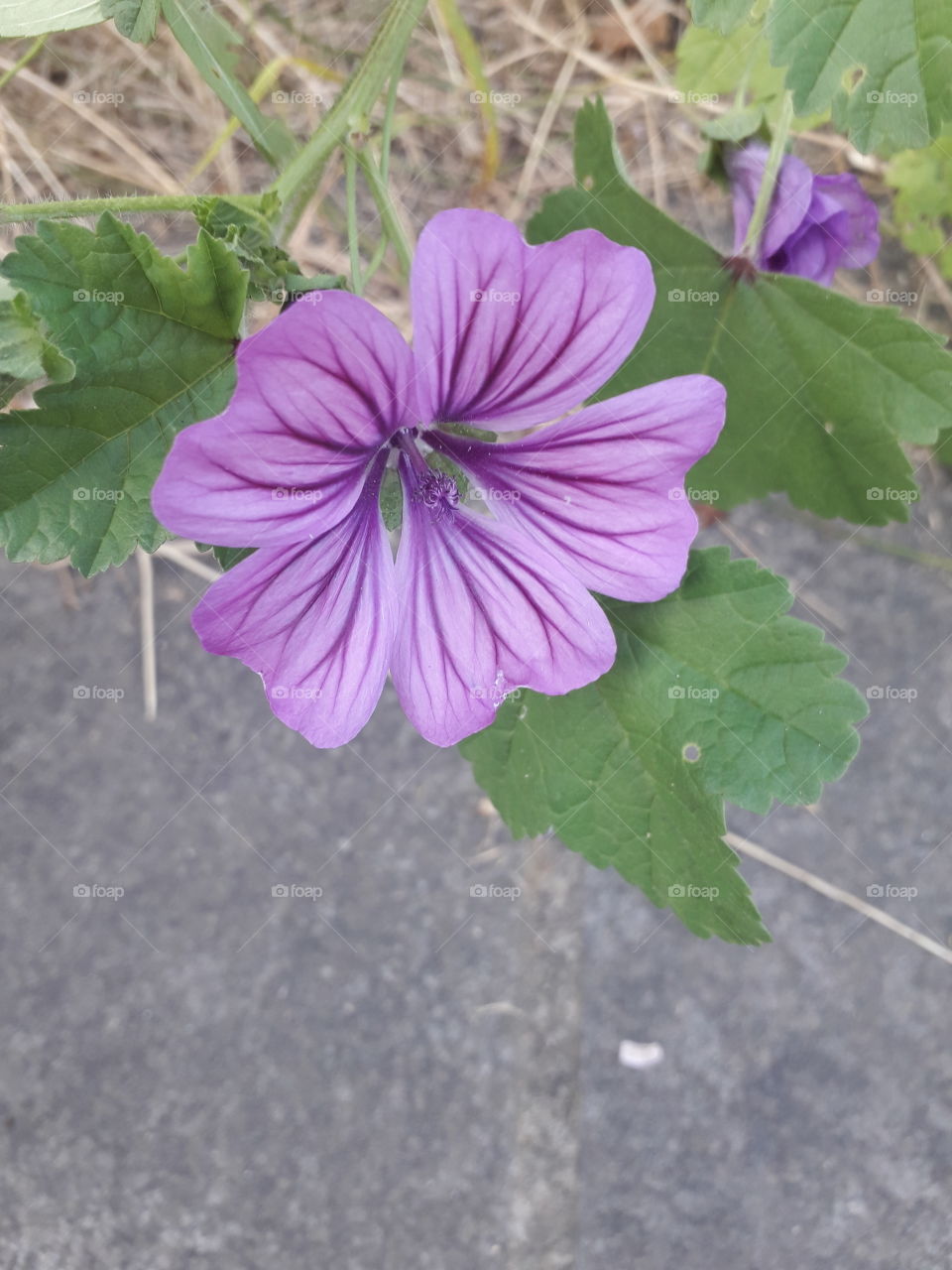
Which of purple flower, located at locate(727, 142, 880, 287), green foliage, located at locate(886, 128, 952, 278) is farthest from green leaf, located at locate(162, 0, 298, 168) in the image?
green foliage, located at locate(886, 128, 952, 278)

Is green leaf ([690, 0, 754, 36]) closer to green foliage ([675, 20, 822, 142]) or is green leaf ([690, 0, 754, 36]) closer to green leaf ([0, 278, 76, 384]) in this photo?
green foliage ([675, 20, 822, 142])

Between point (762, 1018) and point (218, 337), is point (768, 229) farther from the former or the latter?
point (762, 1018)

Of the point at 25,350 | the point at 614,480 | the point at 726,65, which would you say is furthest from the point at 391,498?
the point at 726,65

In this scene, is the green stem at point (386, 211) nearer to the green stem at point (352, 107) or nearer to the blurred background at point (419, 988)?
the green stem at point (352, 107)

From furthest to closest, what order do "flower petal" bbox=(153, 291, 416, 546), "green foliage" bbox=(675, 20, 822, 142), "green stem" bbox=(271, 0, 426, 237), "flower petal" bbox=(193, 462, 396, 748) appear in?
"green foliage" bbox=(675, 20, 822, 142) → "green stem" bbox=(271, 0, 426, 237) → "flower petal" bbox=(193, 462, 396, 748) → "flower petal" bbox=(153, 291, 416, 546)

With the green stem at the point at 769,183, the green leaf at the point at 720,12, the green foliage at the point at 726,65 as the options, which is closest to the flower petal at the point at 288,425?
the green leaf at the point at 720,12

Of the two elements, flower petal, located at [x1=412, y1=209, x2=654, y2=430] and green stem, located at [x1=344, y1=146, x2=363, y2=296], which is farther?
green stem, located at [x1=344, y1=146, x2=363, y2=296]
